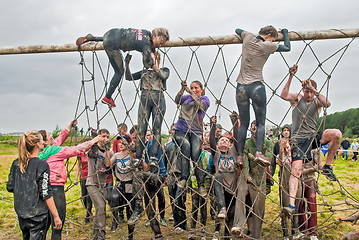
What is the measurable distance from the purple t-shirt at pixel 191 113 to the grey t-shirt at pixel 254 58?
62 centimetres

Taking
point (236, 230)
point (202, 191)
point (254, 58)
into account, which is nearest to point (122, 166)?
point (202, 191)

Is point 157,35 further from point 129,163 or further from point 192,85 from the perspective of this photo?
point 129,163

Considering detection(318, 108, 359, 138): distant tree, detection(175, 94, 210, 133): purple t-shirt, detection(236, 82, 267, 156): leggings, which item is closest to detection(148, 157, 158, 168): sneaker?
detection(175, 94, 210, 133): purple t-shirt

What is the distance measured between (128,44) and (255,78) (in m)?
1.69

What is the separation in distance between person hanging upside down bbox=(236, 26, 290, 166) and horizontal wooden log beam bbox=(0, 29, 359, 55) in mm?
311

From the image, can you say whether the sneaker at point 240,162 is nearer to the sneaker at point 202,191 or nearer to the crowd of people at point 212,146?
the crowd of people at point 212,146

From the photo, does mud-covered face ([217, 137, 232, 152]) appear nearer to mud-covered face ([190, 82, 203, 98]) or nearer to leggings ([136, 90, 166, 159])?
mud-covered face ([190, 82, 203, 98])

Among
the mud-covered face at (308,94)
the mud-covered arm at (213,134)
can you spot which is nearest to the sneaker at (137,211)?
the mud-covered arm at (213,134)

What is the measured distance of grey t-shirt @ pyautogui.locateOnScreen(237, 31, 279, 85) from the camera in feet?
12.5

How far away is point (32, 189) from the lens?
10.3 feet

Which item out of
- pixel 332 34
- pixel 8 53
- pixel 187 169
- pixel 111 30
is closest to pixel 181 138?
pixel 187 169

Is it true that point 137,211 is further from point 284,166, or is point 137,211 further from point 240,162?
point 284,166

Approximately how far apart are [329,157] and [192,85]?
83.6 inches

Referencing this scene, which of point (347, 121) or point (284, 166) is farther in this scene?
point (347, 121)
